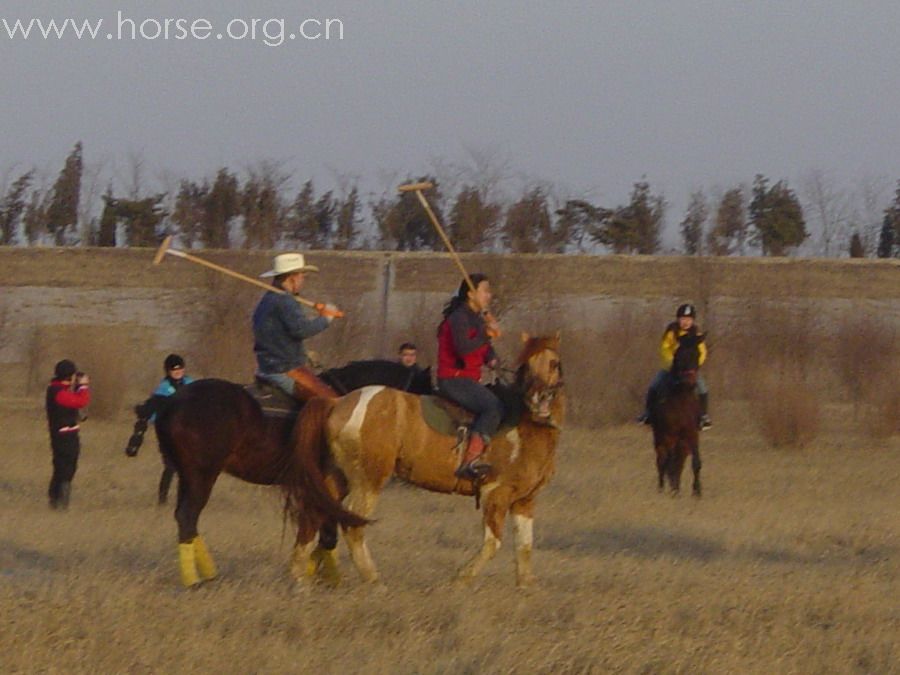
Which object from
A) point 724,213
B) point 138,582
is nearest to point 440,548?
point 138,582

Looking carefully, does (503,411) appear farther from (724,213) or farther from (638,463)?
(724,213)

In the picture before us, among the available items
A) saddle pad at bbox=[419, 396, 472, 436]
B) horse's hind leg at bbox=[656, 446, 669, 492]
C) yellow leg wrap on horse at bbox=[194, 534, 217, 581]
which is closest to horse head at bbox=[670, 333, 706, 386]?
horse's hind leg at bbox=[656, 446, 669, 492]

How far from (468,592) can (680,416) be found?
8.44 metres

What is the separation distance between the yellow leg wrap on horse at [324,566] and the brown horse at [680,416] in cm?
781

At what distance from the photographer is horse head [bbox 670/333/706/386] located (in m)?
16.5

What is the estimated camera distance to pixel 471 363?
9711 millimetres

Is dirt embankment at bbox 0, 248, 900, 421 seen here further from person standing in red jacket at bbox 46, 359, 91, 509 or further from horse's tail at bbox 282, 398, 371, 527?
horse's tail at bbox 282, 398, 371, 527

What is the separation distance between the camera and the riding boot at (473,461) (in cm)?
943

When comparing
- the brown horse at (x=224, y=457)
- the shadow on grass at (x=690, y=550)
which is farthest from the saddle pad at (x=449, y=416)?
the shadow on grass at (x=690, y=550)

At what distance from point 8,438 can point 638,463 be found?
396 inches

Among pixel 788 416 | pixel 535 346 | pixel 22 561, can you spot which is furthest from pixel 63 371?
pixel 788 416

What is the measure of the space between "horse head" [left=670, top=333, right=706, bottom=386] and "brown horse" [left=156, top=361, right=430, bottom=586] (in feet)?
24.8

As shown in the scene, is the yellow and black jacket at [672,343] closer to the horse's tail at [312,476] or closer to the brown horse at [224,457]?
the brown horse at [224,457]

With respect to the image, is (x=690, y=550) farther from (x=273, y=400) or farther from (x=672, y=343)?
(x=672, y=343)
